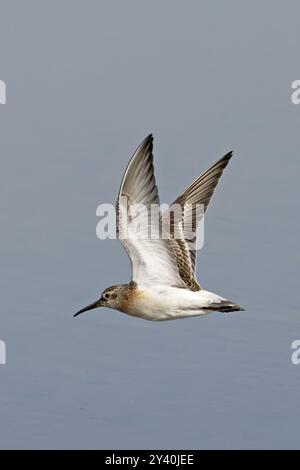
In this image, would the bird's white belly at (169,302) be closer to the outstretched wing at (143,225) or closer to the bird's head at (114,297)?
the outstretched wing at (143,225)

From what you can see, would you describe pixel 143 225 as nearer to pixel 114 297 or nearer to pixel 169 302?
pixel 169 302

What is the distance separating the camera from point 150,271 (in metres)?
11.2

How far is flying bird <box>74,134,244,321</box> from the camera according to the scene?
10734 mm

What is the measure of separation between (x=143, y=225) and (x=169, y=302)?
66 cm

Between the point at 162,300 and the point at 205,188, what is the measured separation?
165cm

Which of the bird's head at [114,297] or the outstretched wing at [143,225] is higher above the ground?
the outstretched wing at [143,225]

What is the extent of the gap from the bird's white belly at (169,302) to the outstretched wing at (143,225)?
0.10 metres

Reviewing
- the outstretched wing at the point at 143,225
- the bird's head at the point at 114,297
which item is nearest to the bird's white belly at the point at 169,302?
the outstretched wing at the point at 143,225

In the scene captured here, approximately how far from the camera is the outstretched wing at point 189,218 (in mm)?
11805

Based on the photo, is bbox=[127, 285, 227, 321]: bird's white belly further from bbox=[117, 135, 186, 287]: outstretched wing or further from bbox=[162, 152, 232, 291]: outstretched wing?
bbox=[162, 152, 232, 291]: outstretched wing

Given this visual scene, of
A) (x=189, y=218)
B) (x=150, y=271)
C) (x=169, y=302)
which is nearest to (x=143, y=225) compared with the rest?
(x=150, y=271)

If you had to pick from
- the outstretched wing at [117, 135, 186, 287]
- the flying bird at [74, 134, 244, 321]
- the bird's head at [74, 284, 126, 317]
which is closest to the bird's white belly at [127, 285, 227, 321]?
the flying bird at [74, 134, 244, 321]

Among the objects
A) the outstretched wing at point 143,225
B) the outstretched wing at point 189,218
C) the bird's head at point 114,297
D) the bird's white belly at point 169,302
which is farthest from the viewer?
the outstretched wing at point 189,218
